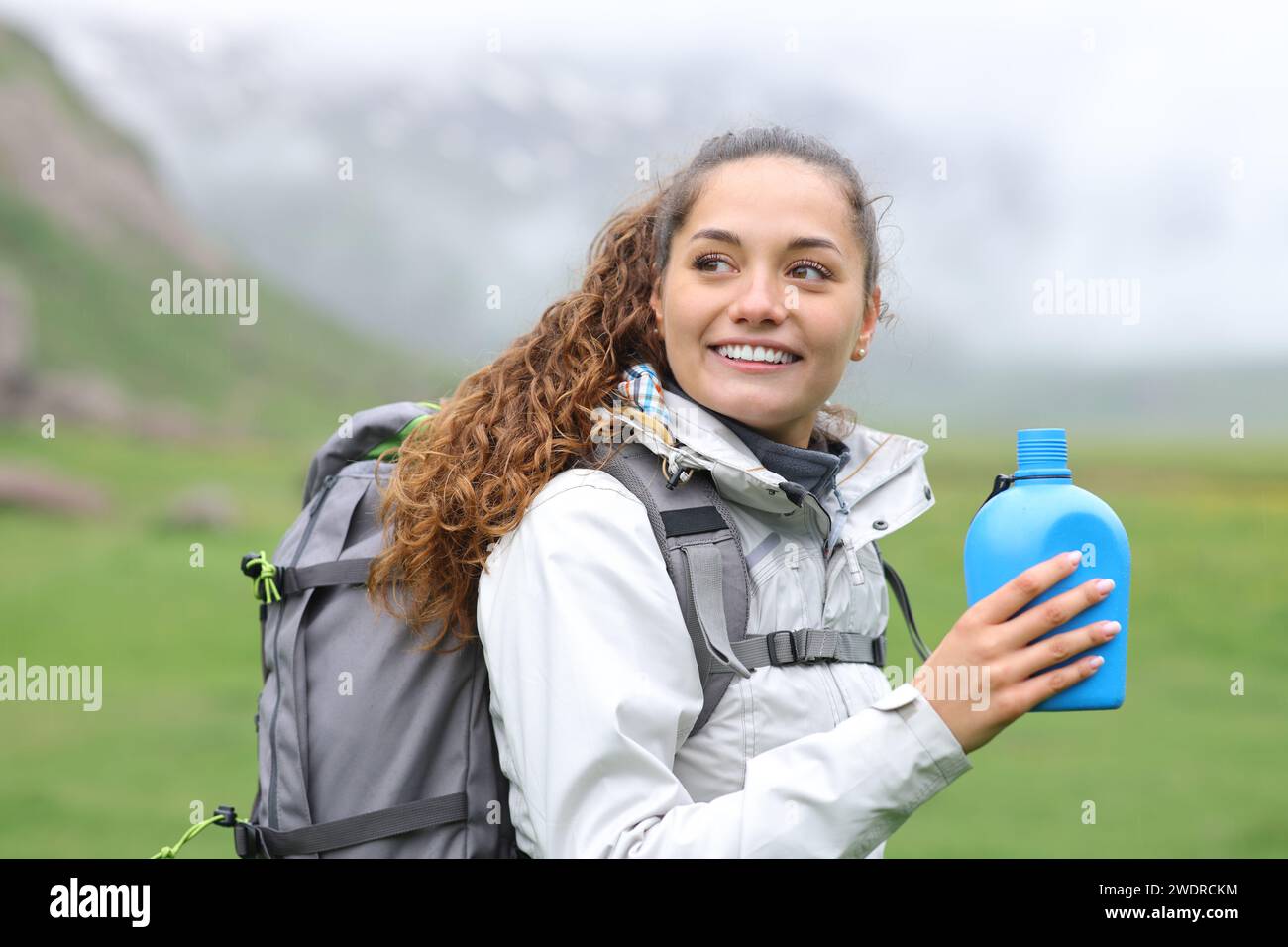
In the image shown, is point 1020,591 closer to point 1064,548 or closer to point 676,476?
point 1064,548

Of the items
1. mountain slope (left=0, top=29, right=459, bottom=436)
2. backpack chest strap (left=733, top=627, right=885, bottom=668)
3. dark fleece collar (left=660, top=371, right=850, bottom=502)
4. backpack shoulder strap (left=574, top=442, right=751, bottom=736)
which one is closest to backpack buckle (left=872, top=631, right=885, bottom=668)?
backpack chest strap (left=733, top=627, right=885, bottom=668)

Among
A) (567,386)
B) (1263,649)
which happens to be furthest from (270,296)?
(567,386)

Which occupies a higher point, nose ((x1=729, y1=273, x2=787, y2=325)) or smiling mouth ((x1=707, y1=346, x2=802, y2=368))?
nose ((x1=729, y1=273, x2=787, y2=325))

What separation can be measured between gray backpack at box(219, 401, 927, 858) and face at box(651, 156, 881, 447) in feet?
0.88

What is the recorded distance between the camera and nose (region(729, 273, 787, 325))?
273cm

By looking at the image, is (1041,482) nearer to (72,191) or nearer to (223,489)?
(223,489)

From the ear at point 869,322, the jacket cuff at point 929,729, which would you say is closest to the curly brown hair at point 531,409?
the ear at point 869,322

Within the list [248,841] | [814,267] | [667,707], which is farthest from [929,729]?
[248,841]

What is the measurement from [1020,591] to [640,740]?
2.52ft

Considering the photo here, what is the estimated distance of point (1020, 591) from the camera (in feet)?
7.66

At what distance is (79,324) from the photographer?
41406 mm

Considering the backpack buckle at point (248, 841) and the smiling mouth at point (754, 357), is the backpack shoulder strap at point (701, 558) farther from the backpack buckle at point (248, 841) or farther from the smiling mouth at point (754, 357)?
the backpack buckle at point (248, 841)

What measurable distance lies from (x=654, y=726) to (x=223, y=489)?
3169 cm

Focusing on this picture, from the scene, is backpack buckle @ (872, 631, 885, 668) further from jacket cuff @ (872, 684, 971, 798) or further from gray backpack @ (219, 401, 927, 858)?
jacket cuff @ (872, 684, 971, 798)
